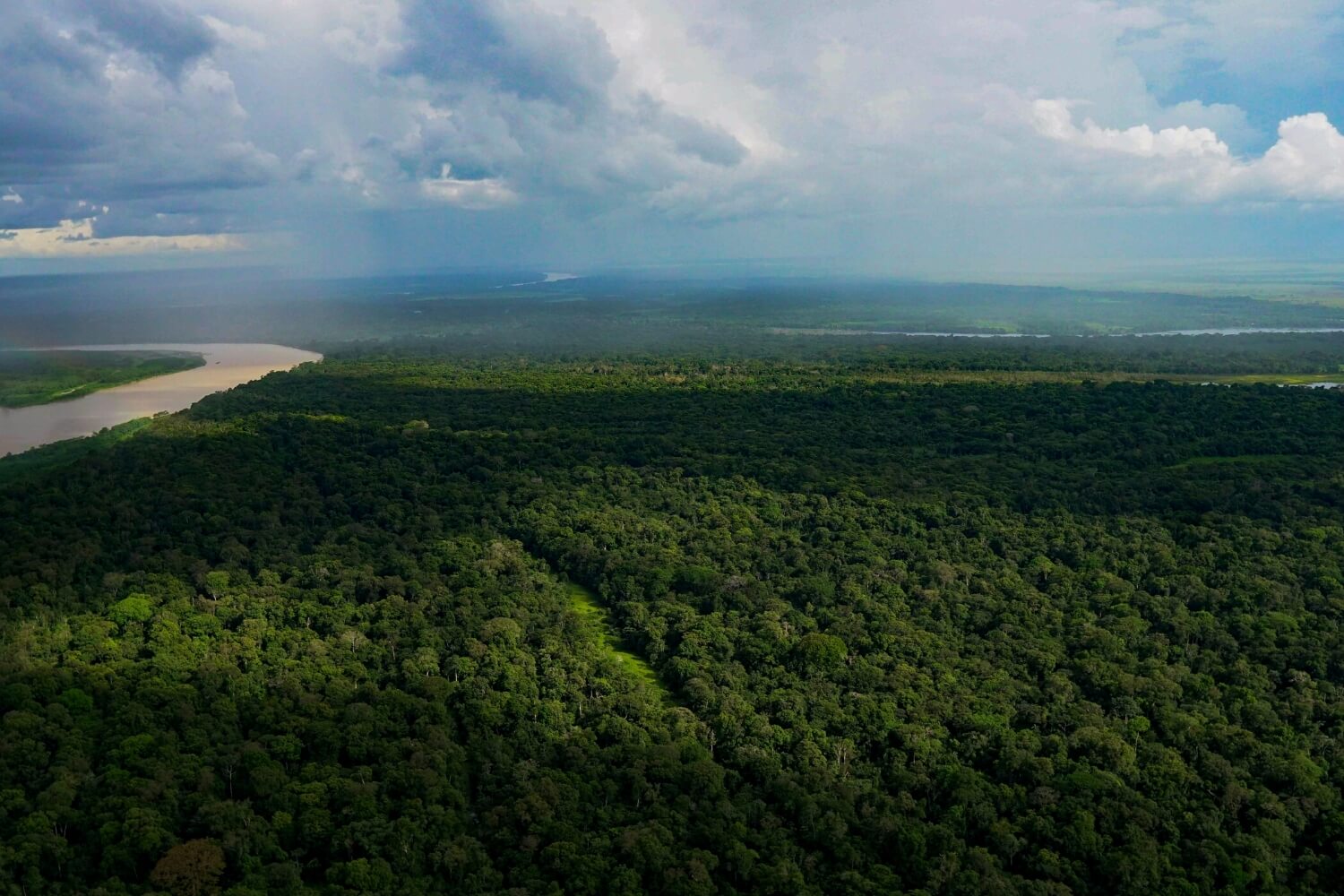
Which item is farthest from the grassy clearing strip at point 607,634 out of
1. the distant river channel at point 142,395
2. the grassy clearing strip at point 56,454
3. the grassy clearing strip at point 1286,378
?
the grassy clearing strip at point 1286,378

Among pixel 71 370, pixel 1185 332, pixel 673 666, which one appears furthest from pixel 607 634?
pixel 1185 332

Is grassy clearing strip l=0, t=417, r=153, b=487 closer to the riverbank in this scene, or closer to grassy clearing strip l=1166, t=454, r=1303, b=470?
the riverbank

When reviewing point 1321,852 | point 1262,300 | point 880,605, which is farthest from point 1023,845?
point 1262,300

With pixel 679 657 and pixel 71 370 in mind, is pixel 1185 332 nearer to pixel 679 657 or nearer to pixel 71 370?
pixel 679 657

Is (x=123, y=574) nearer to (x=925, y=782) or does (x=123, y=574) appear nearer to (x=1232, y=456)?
(x=925, y=782)

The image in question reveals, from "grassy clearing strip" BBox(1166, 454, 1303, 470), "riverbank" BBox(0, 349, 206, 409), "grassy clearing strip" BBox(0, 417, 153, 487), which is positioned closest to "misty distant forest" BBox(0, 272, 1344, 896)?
"grassy clearing strip" BBox(0, 417, 153, 487)

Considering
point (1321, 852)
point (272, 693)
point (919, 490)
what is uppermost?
point (919, 490)
